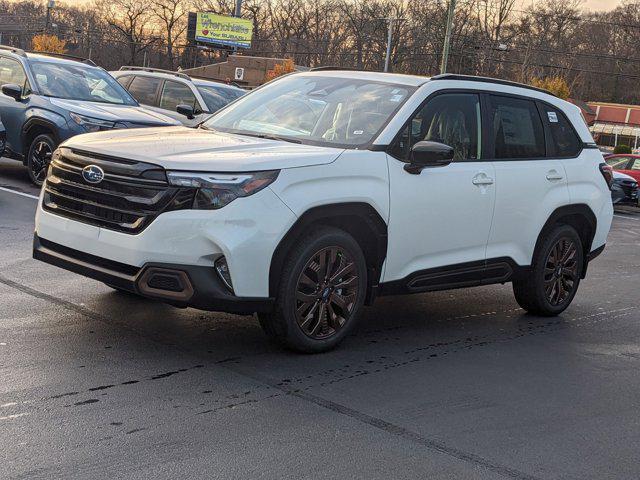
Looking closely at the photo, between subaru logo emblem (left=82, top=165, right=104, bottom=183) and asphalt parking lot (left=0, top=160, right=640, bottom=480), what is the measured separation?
991 millimetres

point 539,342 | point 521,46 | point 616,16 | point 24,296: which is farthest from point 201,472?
point 616,16

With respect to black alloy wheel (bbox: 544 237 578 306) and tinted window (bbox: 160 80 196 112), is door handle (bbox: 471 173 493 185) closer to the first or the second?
black alloy wheel (bbox: 544 237 578 306)

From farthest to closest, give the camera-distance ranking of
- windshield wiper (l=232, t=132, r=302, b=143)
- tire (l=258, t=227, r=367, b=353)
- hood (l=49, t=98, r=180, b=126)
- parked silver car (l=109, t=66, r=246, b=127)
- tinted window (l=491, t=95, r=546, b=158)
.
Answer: parked silver car (l=109, t=66, r=246, b=127) → hood (l=49, t=98, r=180, b=126) → tinted window (l=491, t=95, r=546, b=158) → windshield wiper (l=232, t=132, r=302, b=143) → tire (l=258, t=227, r=367, b=353)

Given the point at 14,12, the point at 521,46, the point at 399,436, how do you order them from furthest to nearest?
the point at 14,12
the point at 521,46
the point at 399,436

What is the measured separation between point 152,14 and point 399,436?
104m

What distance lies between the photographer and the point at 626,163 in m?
28.7

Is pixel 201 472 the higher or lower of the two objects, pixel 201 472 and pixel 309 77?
the lower

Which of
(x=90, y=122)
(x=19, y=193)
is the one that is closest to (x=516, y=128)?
(x=90, y=122)

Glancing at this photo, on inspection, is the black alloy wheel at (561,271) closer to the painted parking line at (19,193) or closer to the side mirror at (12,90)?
the painted parking line at (19,193)

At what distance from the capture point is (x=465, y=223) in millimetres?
6465

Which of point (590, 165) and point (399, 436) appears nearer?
point (399, 436)

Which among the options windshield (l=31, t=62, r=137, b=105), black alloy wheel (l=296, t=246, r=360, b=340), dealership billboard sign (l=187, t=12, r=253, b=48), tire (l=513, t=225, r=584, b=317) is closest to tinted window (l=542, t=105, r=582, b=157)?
tire (l=513, t=225, r=584, b=317)

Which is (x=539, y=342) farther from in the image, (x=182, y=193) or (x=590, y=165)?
(x=182, y=193)

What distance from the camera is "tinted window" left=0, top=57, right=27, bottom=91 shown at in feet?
43.6
